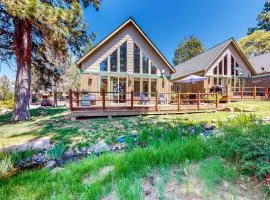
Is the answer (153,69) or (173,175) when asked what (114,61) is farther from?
(173,175)

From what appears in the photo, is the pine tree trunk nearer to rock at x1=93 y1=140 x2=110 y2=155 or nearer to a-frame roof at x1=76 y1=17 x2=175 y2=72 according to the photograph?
a-frame roof at x1=76 y1=17 x2=175 y2=72

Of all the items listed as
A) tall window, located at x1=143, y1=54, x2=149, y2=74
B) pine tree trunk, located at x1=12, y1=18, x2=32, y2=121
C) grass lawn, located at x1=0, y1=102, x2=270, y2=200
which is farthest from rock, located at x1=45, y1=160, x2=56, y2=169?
tall window, located at x1=143, y1=54, x2=149, y2=74

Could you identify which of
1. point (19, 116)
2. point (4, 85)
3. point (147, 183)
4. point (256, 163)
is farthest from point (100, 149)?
point (4, 85)

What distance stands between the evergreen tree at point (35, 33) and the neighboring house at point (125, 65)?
1524 mm

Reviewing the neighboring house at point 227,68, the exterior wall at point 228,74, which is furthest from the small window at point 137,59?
the exterior wall at point 228,74

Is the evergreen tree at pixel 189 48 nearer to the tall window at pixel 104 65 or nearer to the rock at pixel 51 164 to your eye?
the tall window at pixel 104 65

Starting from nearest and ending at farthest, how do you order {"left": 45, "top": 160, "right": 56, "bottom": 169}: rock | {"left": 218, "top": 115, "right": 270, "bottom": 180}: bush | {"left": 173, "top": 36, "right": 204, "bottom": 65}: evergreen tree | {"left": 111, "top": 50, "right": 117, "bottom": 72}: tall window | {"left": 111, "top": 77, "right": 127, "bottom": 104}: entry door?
{"left": 218, "top": 115, "right": 270, "bottom": 180}: bush, {"left": 45, "top": 160, "right": 56, "bottom": 169}: rock, {"left": 111, "top": 50, "right": 117, "bottom": 72}: tall window, {"left": 111, "top": 77, "right": 127, "bottom": 104}: entry door, {"left": 173, "top": 36, "right": 204, "bottom": 65}: evergreen tree

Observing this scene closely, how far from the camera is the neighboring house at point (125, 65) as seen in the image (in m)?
15.2

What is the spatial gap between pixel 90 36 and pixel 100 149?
33.3 ft

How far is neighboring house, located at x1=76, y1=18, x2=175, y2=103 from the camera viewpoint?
A: 49.8 feet

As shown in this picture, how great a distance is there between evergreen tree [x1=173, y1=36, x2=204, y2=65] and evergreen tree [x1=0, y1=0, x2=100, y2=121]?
1362 inches

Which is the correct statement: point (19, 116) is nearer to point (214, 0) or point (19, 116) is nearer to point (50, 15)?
point (50, 15)

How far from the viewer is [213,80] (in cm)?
2161

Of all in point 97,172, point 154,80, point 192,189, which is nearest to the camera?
point 192,189
